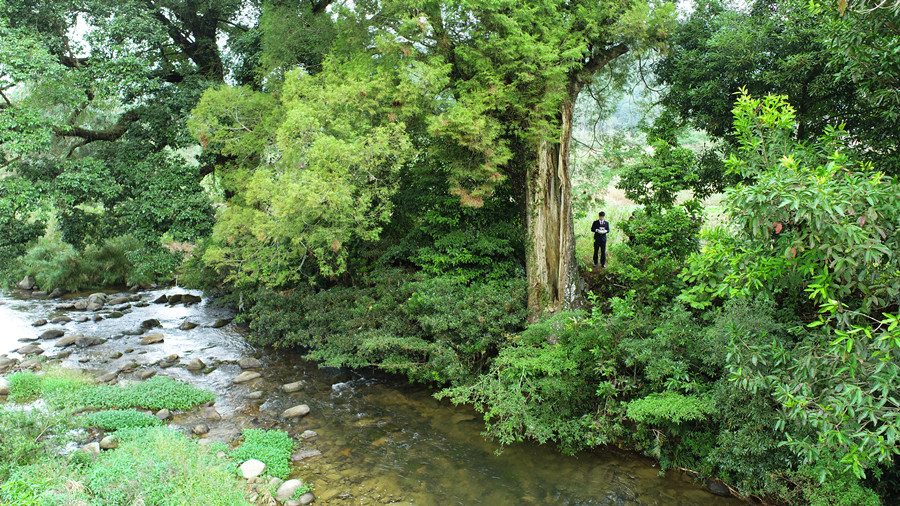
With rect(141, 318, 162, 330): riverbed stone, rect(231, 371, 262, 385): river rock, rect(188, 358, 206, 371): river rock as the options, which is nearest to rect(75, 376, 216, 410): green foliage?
rect(231, 371, 262, 385): river rock

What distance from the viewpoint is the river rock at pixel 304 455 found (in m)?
8.18

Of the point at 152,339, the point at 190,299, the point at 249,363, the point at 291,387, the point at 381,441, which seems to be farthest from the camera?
the point at 190,299

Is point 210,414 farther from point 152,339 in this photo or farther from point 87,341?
point 87,341

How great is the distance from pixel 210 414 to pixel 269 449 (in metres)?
2.04

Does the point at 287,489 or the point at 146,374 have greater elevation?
the point at 146,374

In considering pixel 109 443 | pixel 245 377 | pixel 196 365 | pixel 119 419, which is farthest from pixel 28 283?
pixel 109 443

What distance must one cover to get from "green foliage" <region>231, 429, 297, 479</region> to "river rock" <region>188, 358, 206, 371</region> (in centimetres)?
378

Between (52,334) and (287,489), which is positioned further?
(52,334)

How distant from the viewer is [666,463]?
25.1 ft

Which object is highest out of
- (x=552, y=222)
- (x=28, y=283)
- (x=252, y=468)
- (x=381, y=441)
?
(x=552, y=222)

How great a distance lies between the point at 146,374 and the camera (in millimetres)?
11227

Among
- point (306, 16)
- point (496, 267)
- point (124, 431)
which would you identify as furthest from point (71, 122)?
point (496, 267)

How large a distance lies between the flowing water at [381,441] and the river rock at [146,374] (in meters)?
0.30

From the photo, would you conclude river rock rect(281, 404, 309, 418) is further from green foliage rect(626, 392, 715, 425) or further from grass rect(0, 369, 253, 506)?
green foliage rect(626, 392, 715, 425)
